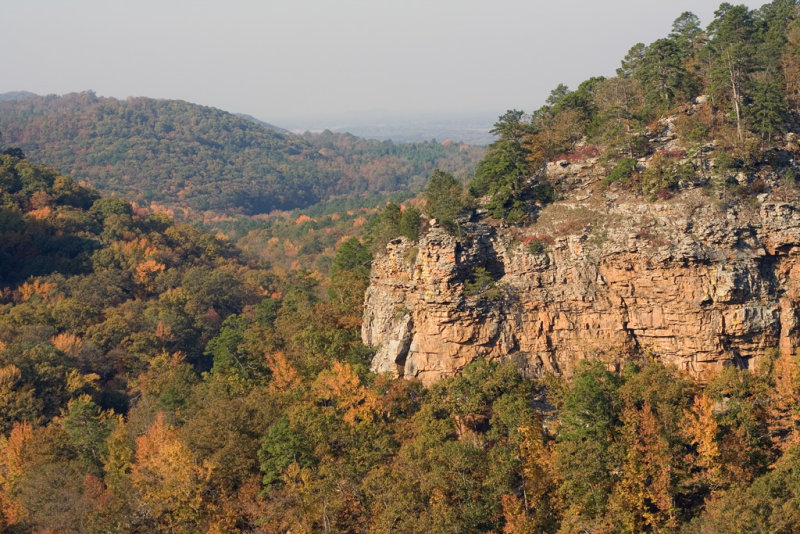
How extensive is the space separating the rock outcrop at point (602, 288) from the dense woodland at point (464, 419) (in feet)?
3.75

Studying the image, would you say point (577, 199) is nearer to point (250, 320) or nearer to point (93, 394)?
point (250, 320)

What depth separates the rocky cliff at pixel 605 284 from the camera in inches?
1088

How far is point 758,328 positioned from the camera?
27.4 meters

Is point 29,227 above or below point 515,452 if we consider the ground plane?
above

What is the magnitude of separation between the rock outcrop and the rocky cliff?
50 mm

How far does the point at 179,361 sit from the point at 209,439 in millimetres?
24239

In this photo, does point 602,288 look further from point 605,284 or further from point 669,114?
point 669,114

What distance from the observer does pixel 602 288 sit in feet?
96.5

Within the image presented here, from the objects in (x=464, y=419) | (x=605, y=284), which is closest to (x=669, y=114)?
(x=605, y=284)

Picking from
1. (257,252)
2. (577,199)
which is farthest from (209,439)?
(257,252)

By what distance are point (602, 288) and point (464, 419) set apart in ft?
28.8

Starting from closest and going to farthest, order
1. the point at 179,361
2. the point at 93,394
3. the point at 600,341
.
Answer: the point at 600,341 → the point at 93,394 → the point at 179,361

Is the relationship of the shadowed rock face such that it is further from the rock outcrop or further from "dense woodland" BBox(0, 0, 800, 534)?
"dense woodland" BBox(0, 0, 800, 534)

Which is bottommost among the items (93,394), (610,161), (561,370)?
(93,394)
